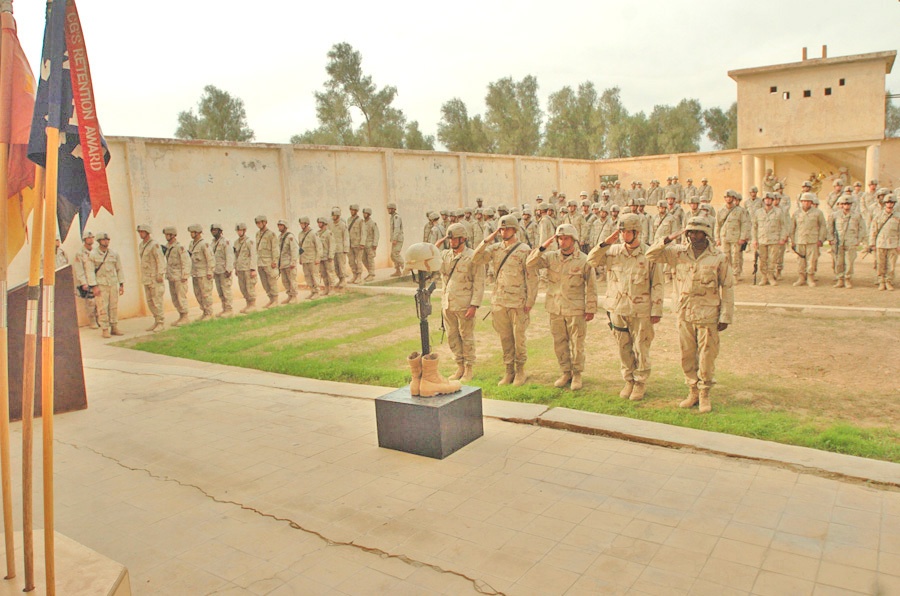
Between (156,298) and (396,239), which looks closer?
(156,298)

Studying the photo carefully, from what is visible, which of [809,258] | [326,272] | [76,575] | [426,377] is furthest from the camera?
[326,272]

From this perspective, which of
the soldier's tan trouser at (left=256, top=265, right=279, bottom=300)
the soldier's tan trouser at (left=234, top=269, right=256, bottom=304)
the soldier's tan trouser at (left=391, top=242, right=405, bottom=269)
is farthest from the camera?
the soldier's tan trouser at (left=391, top=242, right=405, bottom=269)

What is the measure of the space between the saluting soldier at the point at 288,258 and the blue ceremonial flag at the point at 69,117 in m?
11.5

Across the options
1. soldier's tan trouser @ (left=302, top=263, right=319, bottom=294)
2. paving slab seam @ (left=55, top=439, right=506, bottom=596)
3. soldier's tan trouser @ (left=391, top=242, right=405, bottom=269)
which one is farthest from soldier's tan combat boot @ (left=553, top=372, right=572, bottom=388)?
soldier's tan trouser @ (left=391, top=242, right=405, bottom=269)

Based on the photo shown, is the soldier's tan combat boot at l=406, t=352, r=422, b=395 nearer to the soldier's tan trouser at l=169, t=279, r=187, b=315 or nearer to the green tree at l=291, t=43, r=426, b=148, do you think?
the soldier's tan trouser at l=169, t=279, r=187, b=315

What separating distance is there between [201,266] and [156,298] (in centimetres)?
109

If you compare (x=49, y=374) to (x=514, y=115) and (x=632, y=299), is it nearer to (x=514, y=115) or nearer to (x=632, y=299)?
(x=632, y=299)

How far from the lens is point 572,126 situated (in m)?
45.8

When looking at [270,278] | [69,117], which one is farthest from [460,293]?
[270,278]

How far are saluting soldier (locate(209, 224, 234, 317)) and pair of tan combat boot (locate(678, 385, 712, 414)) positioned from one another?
10406 mm

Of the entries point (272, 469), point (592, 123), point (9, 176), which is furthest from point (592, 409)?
point (592, 123)

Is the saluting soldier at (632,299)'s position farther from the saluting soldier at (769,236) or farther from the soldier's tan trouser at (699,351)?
the saluting soldier at (769,236)

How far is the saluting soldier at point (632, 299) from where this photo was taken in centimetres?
645

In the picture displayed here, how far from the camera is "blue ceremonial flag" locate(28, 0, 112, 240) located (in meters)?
2.78
